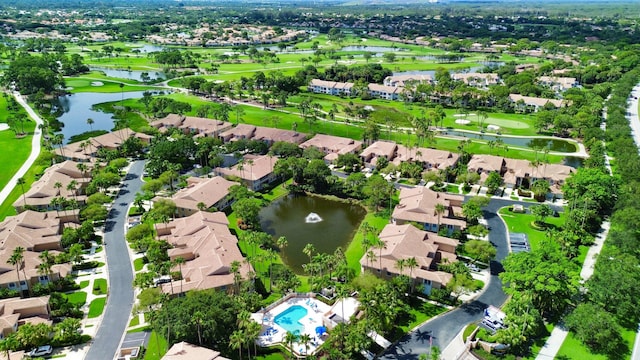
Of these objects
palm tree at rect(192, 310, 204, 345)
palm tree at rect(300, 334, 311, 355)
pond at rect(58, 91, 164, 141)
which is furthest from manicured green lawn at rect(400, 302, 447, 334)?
pond at rect(58, 91, 164, 141)

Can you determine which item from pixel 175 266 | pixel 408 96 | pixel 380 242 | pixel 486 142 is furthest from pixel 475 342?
pixel 408 96

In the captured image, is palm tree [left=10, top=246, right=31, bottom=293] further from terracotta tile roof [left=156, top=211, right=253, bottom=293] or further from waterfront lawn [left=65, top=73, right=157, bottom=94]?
waterfront lawn [left=65, top=73, right=157, bottom=94]

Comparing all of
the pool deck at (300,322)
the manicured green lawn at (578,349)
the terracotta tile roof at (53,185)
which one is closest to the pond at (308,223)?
the pool deck at (300,322)

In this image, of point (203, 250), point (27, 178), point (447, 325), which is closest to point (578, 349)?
point (447, 325)

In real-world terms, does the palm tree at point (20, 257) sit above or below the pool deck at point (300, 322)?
above

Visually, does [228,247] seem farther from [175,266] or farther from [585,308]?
[585,308]

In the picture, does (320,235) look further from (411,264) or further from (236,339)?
(236,339)

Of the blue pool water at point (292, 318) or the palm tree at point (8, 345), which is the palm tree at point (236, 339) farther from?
the palm tree at point (8, 345)
